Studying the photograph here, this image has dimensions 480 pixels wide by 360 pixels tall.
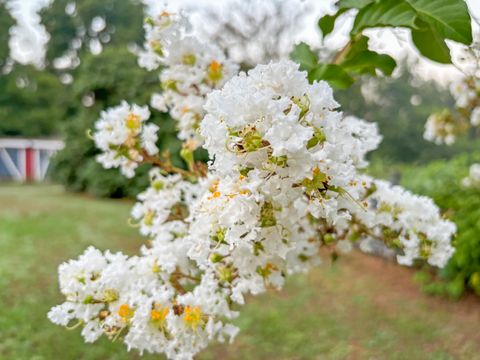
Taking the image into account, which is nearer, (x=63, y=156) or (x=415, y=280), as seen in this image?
(x=415, y=280)

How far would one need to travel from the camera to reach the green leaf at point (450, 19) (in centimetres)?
92

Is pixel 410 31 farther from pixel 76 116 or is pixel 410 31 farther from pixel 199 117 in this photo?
pixel 76 116

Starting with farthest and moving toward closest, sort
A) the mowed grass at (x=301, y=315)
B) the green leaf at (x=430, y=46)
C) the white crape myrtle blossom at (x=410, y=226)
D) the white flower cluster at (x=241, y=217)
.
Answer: the mowed grass at (x=301, y=315)
the white crape myrtle blossom at (x=410, y=226)
the green leaf at (x=430, y=46)
the white flower cluster at (x=241, y=217)

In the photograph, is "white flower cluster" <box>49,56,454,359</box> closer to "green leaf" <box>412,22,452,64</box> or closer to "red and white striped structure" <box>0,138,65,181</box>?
"green leaf" <box>412,22,452,64</box>

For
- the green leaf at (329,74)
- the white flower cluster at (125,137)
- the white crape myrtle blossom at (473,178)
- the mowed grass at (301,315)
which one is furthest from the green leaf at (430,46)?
the white crape myrtle blossom at (473,178)

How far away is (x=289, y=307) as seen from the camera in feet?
12.5

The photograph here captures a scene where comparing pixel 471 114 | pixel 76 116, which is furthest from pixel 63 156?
pixel 471 114

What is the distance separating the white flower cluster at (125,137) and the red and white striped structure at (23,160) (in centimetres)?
1319

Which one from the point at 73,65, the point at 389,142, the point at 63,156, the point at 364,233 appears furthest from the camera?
the point at 73,65

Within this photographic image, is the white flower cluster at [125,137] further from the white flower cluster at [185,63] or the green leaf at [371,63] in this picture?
the green leaf at [371,63]

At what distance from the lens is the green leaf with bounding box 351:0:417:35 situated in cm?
100

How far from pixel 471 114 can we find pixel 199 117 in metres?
2.02

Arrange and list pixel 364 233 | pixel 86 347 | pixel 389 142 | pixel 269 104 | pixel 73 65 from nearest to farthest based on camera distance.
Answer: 1. pixel 269 104
2. pixel 364 233
3. pixel 86 347
4. pixel 389 142
5. pixel 73 65

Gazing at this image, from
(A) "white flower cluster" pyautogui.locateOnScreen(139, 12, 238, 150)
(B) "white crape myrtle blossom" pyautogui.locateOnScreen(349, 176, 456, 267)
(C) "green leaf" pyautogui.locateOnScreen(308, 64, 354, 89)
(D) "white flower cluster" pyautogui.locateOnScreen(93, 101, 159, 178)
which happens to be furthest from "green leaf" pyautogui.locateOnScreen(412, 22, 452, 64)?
(D) "white flower cluster" pyautogui.locateOnScreen(93, 101, 159, 178)
